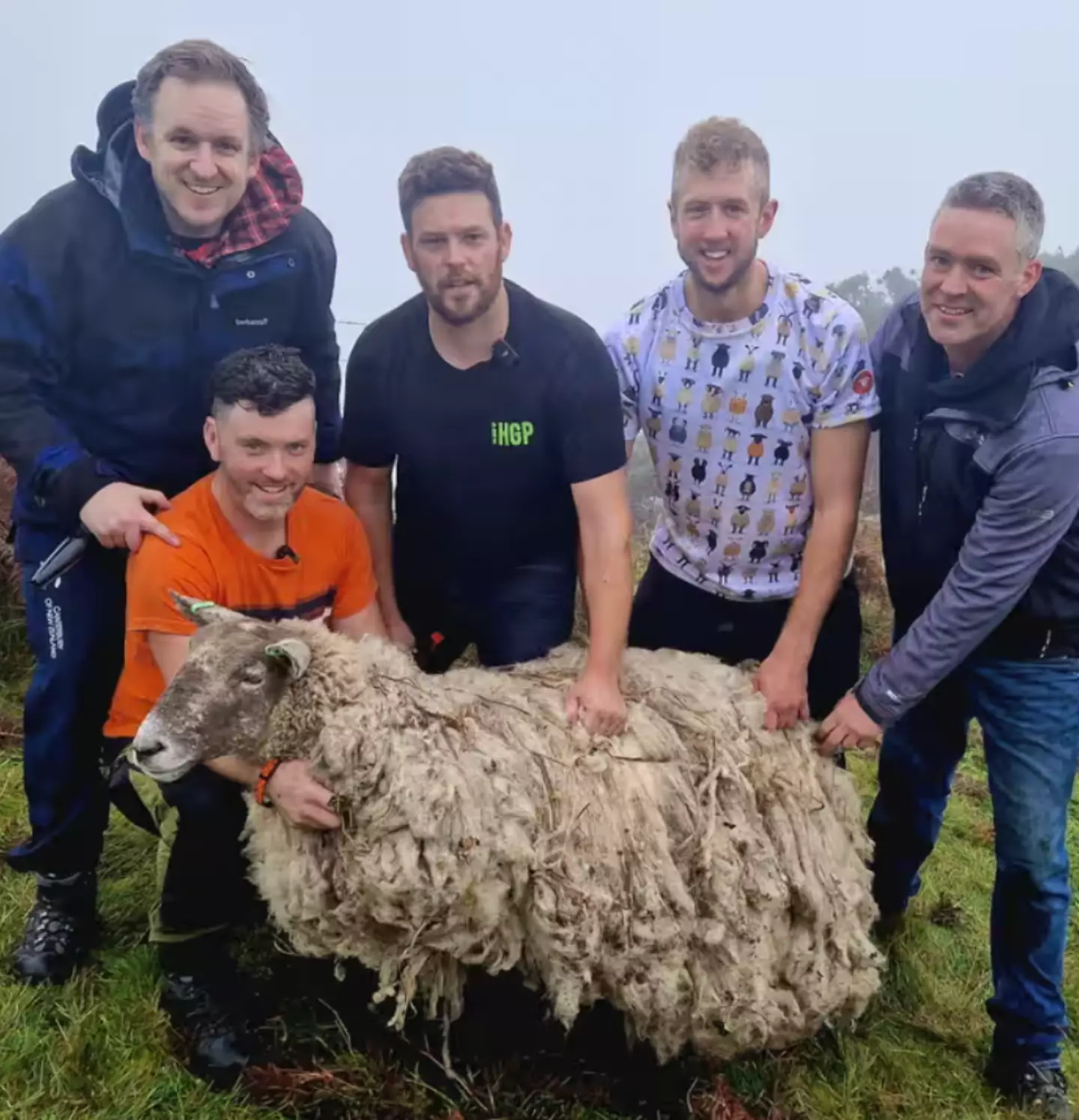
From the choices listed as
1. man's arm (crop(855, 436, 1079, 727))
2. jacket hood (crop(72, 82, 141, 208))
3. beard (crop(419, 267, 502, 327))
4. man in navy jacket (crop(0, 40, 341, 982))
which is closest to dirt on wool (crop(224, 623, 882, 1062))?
man's arm (crop(855, 436, 1079, 727))

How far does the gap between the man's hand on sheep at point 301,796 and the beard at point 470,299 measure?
5.19 feet

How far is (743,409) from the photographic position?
3.68 m

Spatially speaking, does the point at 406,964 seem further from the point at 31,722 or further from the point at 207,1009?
the point at 31,722

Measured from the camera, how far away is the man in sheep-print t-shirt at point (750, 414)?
3.47m

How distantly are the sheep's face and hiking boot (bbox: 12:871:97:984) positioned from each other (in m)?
1.26

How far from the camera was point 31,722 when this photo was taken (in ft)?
11.6

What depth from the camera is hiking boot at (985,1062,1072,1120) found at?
3473mm

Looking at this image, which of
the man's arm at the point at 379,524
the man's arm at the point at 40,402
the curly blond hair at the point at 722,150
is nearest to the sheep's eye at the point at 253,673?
the man's arm at the point at 40,402

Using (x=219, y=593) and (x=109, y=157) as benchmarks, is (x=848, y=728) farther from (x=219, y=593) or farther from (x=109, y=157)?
(x=109, y=157)

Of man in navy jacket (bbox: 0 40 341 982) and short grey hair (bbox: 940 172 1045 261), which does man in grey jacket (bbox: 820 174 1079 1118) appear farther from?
man in navy jacket (bbox: 0 40 341 982)

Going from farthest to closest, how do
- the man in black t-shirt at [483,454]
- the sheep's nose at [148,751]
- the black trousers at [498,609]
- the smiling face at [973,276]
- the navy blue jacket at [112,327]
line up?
the black trousers at [498,609], the man in black t-shirt at [483,454], the navy blue jacket at [112,327], the smiling face at [973,276], the sheep's nose at [148,751]

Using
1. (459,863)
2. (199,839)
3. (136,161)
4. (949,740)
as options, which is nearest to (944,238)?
(949,740)

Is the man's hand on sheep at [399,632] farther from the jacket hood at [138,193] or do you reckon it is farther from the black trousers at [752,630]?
the jacket hood at [138,193]

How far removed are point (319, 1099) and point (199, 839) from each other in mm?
864
